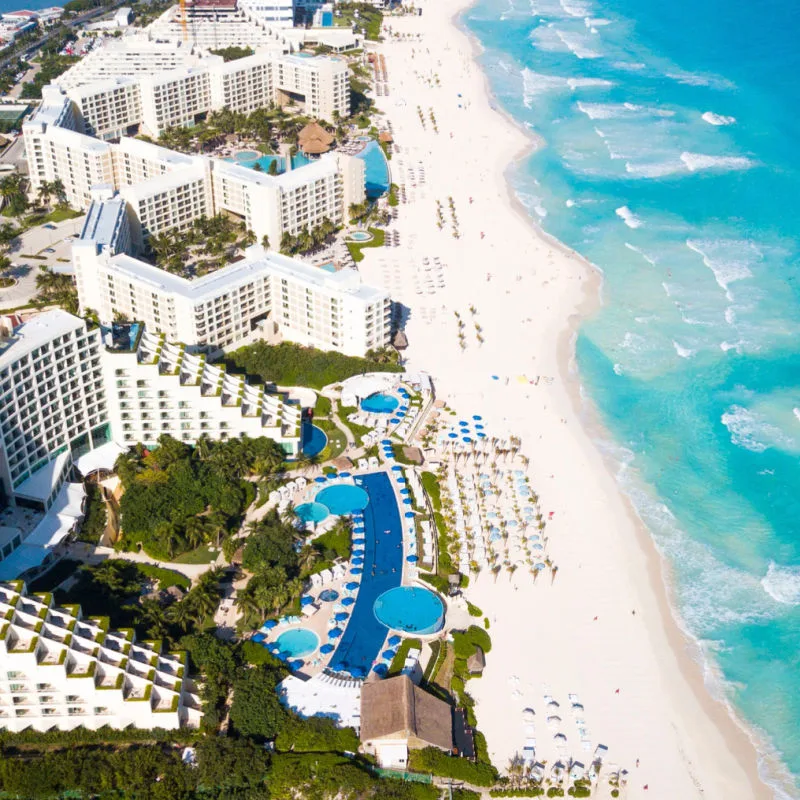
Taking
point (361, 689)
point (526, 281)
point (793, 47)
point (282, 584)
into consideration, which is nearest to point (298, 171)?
point (526, 281)

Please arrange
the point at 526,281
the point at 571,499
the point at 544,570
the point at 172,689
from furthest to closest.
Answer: the point at 526,281, the point at 571,499, the point at 544,570, the point at 172,689

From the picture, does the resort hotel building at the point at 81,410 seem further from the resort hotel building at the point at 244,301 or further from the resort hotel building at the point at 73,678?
the resort hotel building at the point at 244,301

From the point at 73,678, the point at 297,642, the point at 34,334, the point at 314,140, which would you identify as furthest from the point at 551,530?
the point at 314,140

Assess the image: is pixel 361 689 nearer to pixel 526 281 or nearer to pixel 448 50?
pixel 526 281

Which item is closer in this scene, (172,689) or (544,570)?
(172,689)

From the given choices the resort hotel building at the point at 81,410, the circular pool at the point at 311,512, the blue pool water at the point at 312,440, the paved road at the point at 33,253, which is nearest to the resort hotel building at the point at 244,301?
the paved road at the point at 33,253

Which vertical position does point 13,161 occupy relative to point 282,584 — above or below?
below
